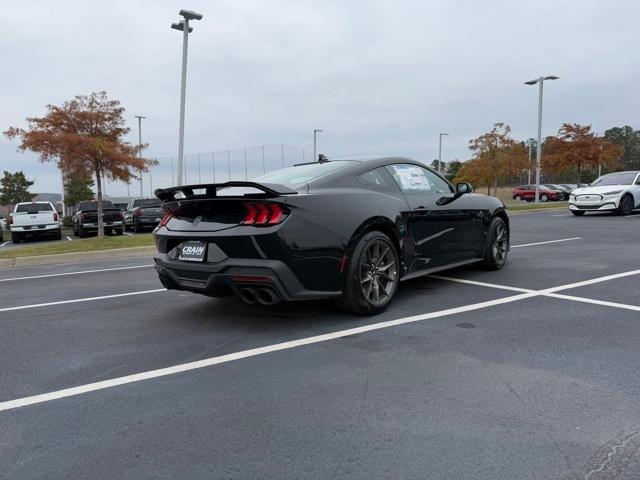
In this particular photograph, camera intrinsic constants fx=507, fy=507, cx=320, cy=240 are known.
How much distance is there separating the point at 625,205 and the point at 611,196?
2.02ft

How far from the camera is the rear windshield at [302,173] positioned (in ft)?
15.3

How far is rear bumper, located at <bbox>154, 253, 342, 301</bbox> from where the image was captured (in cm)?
392

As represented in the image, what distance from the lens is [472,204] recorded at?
6.20 m

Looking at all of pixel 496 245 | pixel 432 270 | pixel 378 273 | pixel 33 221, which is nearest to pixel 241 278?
pixel 378 273

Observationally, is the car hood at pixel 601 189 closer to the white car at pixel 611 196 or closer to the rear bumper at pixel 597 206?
the white car at pixel 611 196

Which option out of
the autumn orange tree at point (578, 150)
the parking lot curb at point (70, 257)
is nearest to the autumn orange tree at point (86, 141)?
the parking lot curb at point (70, 257)

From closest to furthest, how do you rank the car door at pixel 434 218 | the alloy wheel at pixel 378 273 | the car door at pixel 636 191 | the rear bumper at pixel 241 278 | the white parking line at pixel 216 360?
the white parking line at pixel 216 360
the rear bumper at pixel 241 278
the alloy wheel at pixel 378 273
the car door at pixel 434 218
the car door at pixel 636 191

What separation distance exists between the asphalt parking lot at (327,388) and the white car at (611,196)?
43.8ft

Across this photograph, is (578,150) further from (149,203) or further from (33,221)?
(33,221)

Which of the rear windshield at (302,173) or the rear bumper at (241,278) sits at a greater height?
the rear windshield at (302,173)

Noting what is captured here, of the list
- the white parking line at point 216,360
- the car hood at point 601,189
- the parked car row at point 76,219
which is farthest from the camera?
the parked car row at point 76,219

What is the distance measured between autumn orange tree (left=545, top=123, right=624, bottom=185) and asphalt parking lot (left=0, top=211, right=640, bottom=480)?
3196 centimetres

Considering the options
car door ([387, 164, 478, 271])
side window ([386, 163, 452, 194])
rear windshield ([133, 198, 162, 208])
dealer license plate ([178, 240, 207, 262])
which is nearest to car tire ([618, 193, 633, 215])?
car door ([387, 164, 478, 271])

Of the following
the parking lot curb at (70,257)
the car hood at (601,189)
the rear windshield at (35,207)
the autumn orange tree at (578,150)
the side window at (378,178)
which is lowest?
the parking lot curb at (70,257)
